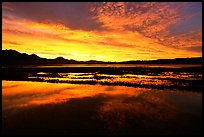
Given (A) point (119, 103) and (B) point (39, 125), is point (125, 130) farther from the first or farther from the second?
(A) point (119, 103)

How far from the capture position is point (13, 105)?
17.6 metres

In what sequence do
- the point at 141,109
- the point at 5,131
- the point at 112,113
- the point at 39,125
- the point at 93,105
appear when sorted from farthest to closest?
the point at 93,105 → the point at 141,109 → the point at 112,113 → the point at 39,125 → the point at 5,131

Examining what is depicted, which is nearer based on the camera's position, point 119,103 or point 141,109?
point 141,109

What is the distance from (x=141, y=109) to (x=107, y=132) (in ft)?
17.7

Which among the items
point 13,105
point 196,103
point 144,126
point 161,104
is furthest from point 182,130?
point 13,105

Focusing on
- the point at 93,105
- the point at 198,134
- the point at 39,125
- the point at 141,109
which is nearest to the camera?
the point at 198,134

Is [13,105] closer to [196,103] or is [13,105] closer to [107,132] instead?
[107,132]

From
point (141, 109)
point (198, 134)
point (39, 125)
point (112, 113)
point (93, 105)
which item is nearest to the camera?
point (198, 134)

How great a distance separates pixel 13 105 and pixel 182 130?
1314cm

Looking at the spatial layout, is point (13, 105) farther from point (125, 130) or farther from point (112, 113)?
point (125, 130)

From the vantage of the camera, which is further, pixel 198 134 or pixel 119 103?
pixel 119 103

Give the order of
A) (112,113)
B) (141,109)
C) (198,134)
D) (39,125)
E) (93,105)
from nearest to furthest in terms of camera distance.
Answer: (198,134) < (39,125) < (112,113) < (141,109) < (93,105)

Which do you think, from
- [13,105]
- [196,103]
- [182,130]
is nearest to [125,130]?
[182,130]

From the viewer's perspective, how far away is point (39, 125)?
476 inches
